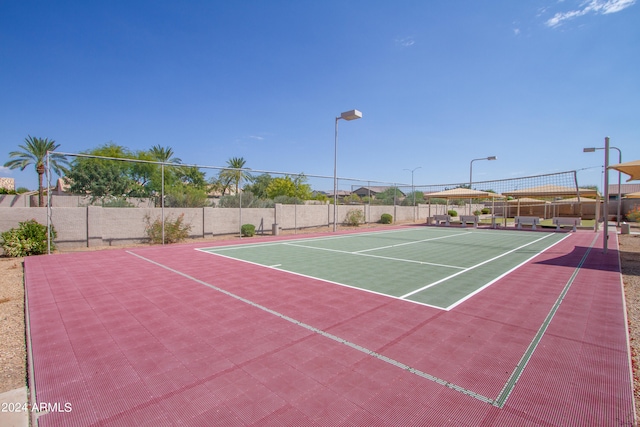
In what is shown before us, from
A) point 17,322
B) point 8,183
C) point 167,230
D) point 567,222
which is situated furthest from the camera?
point 8,183

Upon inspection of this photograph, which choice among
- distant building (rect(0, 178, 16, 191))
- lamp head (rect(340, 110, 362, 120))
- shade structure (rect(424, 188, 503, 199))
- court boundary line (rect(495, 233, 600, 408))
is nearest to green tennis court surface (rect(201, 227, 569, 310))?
court boundary line (rect(495, 233, 600, 408))

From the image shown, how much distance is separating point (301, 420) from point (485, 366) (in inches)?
79.3

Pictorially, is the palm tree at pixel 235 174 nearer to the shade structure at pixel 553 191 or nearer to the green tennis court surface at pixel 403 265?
the green tennis court surface at pixel 403 265

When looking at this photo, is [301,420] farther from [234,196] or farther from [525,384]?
[234,196]

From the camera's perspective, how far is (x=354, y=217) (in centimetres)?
2438

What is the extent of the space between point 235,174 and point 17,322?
1575 centimetres

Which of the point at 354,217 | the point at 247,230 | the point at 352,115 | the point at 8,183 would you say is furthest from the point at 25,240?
the point at 8,183

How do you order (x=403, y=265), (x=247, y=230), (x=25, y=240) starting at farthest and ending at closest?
(x=247, y=230) < (x=25, y=240) < (x=403, y=265)

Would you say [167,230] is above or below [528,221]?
below

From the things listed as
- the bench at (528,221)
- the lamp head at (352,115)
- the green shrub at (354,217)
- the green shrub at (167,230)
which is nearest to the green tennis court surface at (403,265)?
the green shrub at (167,230)

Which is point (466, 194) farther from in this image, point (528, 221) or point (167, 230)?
point (167, 230)

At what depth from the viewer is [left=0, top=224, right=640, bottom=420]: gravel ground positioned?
3.12 meters

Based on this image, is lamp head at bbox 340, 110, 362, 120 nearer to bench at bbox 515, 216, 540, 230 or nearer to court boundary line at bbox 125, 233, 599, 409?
court boundary line at bbox 125, 233, 599, 409

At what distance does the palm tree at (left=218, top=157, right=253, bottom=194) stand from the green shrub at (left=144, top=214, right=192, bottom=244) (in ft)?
11.3
